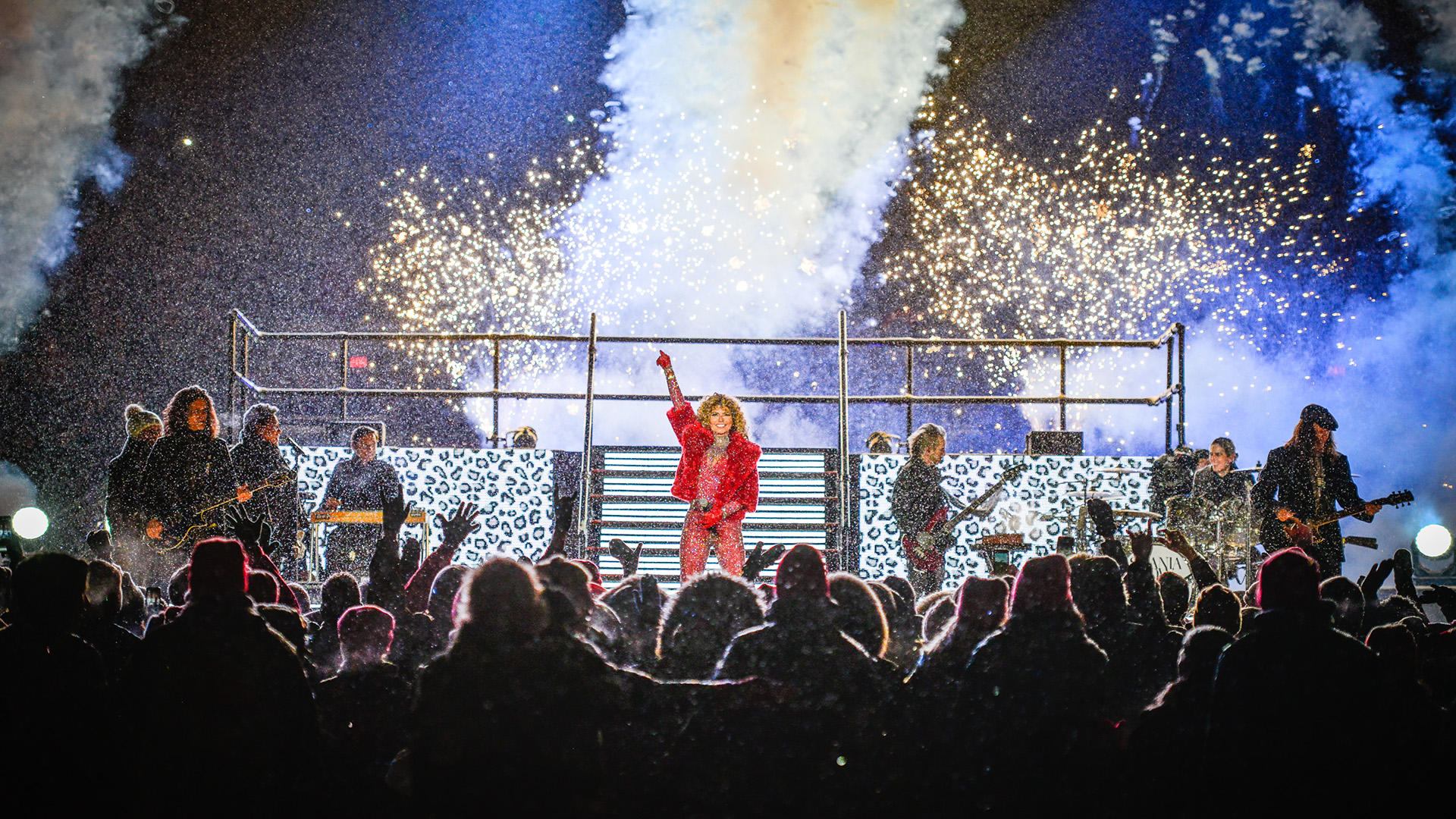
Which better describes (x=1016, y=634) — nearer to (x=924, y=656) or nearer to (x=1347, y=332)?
(x=924, y=656)

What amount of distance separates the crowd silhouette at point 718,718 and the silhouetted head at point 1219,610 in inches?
27.3

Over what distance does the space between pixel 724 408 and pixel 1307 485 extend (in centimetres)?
346

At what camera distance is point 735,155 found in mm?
13672

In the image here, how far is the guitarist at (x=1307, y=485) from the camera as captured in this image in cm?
545

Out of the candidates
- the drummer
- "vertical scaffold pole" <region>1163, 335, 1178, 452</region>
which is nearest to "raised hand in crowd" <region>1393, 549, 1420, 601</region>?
the drummer

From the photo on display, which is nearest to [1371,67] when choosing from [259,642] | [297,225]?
[297,225]

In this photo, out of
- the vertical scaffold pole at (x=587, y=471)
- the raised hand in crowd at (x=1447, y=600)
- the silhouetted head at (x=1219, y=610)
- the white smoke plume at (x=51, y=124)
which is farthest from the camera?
the white smoke plume at (x=51, y=124)

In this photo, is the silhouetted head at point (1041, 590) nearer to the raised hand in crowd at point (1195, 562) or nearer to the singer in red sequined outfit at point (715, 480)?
the raised hand in crowd at point (1195, 562)

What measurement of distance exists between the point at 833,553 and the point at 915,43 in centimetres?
859

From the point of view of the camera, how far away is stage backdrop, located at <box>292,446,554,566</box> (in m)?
7.13

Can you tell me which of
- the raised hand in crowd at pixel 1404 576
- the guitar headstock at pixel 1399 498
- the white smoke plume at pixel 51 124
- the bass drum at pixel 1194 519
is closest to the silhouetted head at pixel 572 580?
the raised hand in crowd at pixel 1404 576

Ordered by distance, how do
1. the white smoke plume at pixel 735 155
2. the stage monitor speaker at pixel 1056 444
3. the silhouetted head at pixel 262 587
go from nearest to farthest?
1. the silhouetted head at pixel 262 587
2. the stage monitor speaker at pixel 1056 444
3. the white smoke plume at pixel 735 155

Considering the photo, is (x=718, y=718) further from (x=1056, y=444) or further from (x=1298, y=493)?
(x=1056, y=444)

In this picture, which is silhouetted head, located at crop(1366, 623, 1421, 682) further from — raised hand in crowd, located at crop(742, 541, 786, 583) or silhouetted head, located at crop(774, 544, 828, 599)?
raised hand in crowd, located at crop(742, 541, 786, 583)
